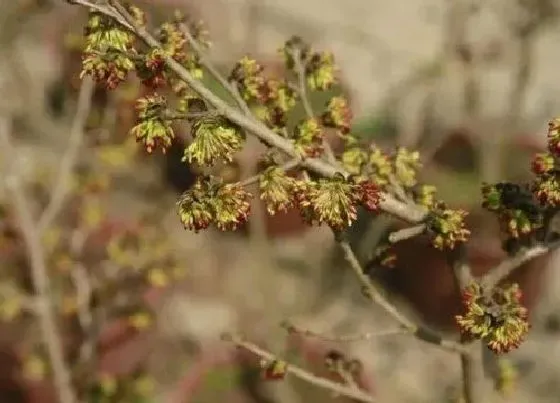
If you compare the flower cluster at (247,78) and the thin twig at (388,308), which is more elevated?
the flower cluster at (247,78)

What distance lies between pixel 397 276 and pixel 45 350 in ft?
3.14

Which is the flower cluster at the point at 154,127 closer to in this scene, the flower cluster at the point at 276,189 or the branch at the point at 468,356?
the flower cluster at the point at 276,189

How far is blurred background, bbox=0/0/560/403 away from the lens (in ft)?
5.00

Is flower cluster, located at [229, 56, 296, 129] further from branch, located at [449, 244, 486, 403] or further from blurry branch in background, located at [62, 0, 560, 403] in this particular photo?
branch, located at [449, 244, 486, 403]

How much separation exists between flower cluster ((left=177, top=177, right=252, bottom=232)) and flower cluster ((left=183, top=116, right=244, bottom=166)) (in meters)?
0.02

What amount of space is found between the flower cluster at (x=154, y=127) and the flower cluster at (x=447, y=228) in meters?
0.21

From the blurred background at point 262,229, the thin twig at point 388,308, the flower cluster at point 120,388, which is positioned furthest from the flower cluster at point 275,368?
the flower cluster at point 120,388

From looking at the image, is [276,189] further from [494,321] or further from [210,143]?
[494,321]

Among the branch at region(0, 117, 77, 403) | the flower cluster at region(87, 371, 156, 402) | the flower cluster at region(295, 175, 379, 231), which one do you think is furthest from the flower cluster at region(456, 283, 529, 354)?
the flower cluster at region(87, 371, 156, 402)

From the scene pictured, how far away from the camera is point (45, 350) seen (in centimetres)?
151

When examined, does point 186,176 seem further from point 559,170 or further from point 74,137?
point 559,170

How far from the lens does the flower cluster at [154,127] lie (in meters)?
0.58

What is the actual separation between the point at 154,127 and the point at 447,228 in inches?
9.1

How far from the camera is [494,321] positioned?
612 mm
